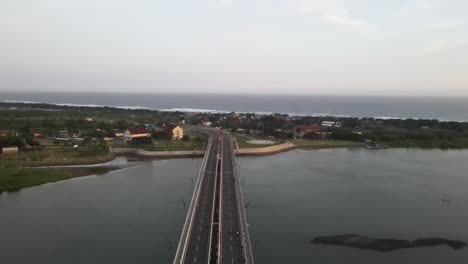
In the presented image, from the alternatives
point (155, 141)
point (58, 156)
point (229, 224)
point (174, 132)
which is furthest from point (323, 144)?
point (229, 224)

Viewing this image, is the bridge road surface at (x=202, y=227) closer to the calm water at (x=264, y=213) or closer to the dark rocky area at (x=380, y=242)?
the calm water at (x=264, y=213)

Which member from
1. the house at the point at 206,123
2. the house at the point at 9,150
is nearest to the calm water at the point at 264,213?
the house at the point at 9,150

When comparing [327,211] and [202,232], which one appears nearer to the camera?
[202,232]

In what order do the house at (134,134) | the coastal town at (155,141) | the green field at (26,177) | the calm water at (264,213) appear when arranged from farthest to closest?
the house at (134,134), the coastal town at (155,141), the green field at (26,177), the calm water at (264,213)

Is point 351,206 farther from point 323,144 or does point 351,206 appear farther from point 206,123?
point 206,123

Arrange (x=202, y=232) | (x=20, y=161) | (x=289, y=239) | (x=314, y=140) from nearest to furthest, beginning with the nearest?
1. (x=202, y=232)
2. (x=289, y=239)
3. (x=20, y=161)
4. (x=314, y=140)

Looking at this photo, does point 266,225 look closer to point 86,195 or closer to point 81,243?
point 81,243

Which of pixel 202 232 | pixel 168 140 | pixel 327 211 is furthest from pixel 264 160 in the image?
pixel 202 232
